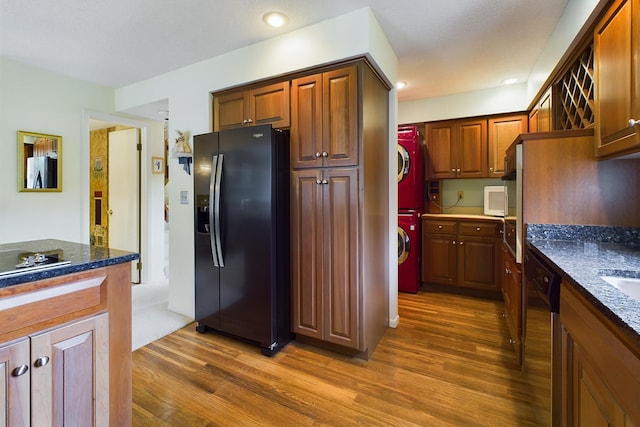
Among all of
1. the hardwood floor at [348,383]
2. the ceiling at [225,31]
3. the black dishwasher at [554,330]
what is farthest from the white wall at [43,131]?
the black dishwasher at [554,330]

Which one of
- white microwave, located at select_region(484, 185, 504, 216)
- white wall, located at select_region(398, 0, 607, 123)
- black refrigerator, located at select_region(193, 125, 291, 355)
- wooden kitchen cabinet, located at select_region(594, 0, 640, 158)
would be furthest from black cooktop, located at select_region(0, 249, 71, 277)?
white microwave, located at select_region(484, 185, 504, 216)

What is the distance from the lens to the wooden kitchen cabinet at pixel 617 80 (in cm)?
123

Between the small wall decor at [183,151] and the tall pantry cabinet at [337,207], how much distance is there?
1117 mm

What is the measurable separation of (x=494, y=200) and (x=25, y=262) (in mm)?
4001

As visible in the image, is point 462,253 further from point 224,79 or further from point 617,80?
point 224,79

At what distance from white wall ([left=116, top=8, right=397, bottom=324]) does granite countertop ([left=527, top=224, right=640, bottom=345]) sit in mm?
1217

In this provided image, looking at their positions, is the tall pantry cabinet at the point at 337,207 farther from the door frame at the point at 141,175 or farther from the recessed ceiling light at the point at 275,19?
the door frame at the point at 141,175

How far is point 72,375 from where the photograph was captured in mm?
1089

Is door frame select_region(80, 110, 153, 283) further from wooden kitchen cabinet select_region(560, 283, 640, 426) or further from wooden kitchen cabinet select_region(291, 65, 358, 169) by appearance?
wooden kitchen cabinet select_region(560, 283, 640, 426)

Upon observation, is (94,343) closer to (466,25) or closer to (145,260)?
(466,25)

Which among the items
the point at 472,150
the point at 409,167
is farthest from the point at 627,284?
the point at 472,150

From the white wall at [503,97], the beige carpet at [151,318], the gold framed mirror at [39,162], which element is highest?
the white wall at [503,97]

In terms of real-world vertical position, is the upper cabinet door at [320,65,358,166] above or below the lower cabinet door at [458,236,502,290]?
above

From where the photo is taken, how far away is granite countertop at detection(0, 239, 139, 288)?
37.7 inches
